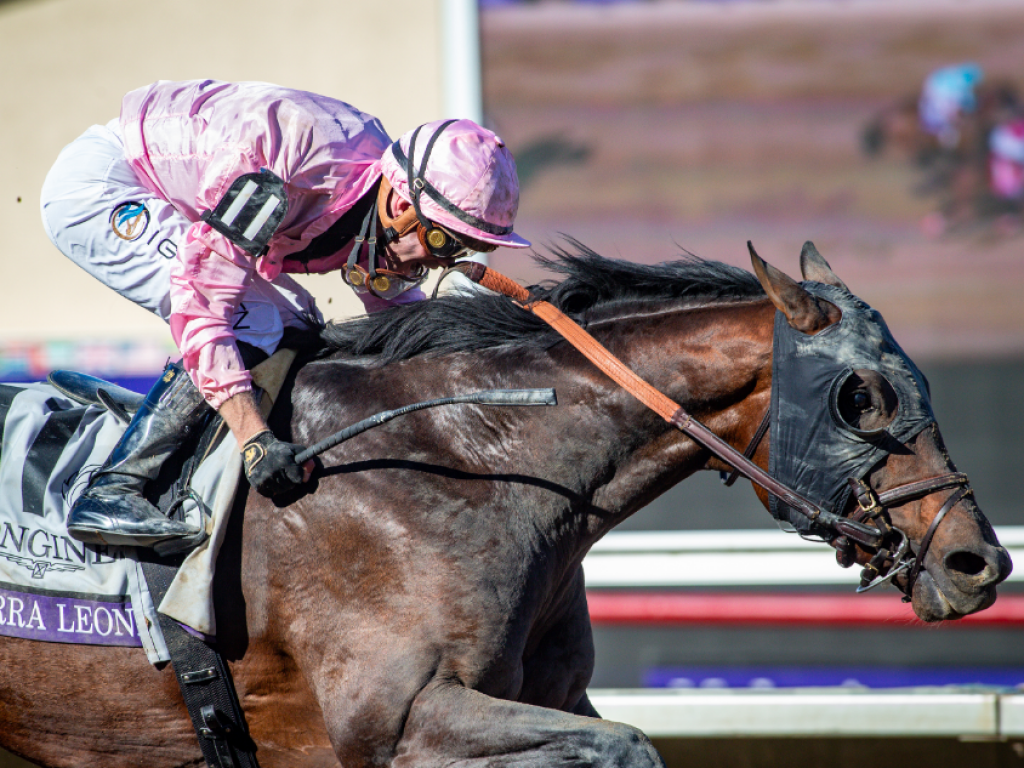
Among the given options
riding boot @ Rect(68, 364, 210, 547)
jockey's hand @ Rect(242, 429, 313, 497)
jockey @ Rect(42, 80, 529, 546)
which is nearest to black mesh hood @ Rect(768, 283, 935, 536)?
jockey @ Rect(42, 80, 529, 546)

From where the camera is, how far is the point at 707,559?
4609mm

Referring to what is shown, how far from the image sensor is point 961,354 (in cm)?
475

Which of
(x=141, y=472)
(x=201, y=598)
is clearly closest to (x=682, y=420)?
(x=201, y=598)

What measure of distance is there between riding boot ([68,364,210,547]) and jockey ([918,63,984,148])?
12.9 feet

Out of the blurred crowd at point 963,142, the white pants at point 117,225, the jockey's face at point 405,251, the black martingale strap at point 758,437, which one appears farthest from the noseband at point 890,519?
the blurred crowd at point 963,142

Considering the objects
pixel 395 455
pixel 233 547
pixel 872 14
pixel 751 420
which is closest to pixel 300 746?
pixel 233 547

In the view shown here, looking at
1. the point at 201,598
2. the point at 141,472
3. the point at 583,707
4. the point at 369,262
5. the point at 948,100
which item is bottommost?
the point at 583,707

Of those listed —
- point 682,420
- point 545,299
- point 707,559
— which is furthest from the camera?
point 707,559

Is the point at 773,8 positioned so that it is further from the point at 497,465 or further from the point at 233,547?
the point at 233,547

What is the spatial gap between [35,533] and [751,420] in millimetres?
1792

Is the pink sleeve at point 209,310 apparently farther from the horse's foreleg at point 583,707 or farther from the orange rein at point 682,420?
the horse's foreleg at point 583,707

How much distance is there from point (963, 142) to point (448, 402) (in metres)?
3.69

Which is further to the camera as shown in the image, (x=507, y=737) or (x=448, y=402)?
(x=448, y=402)

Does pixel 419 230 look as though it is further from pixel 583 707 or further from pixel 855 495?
pixel 583 707
